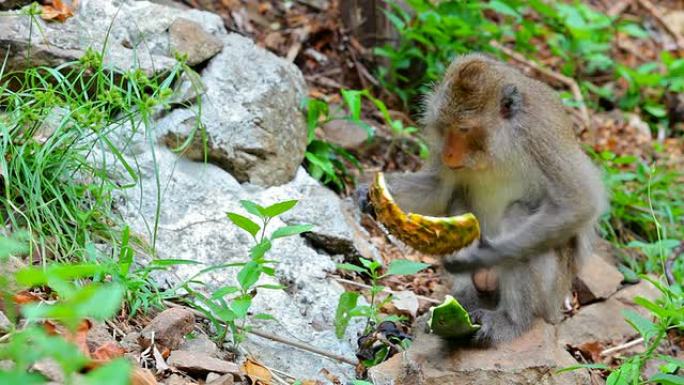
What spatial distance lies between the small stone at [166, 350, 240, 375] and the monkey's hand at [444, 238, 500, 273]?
4.42ft

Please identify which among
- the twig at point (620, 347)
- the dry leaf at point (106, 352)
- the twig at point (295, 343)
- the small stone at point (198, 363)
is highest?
the dry leaf at point (106, 352)

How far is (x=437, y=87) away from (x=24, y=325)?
8.59ft

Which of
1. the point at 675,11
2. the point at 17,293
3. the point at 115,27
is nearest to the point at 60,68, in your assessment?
the point at 115,27

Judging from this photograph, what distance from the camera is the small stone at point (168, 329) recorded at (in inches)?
165

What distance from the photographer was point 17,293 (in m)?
3.89

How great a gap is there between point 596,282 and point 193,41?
10.3ft

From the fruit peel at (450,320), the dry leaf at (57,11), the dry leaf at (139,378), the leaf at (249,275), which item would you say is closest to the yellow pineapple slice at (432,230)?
the fruit peel at (450,320)

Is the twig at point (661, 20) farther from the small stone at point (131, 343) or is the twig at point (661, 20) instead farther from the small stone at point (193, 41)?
the small stone at point (131, 343)

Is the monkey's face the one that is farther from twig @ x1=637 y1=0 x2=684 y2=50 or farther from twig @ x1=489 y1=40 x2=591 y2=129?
twig @ x1=637 y1=0 x2=684 y2=50

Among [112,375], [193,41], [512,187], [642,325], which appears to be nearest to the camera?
[112,375]

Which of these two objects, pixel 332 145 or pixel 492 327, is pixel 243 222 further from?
pixel 332 145

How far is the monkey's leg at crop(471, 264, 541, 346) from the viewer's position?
488 centimetres

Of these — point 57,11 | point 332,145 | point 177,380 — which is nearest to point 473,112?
point 332,145

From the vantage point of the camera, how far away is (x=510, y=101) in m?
5.09
